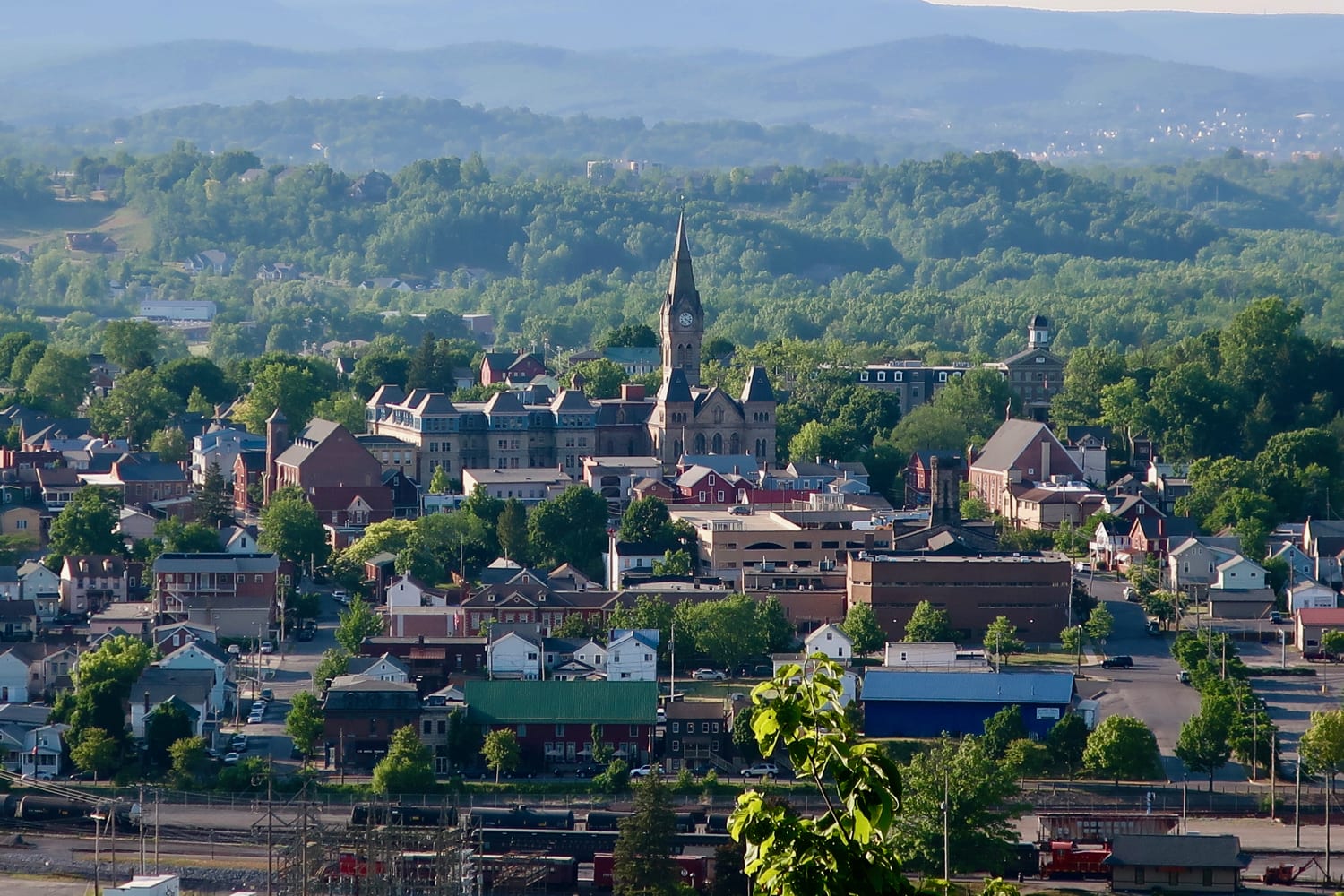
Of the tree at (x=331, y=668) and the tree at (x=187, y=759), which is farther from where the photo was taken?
the tree at (x=331, y=668)

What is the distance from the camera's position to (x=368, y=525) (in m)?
57.4

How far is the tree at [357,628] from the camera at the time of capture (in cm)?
4603

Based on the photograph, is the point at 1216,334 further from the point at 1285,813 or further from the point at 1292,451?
the point at 1285,813

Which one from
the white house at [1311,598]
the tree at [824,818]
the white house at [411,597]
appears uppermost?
the tree at [824,818]

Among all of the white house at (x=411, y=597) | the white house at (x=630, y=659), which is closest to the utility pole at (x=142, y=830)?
the white house at (x=630, y=659)

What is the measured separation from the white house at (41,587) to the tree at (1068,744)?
20.3m

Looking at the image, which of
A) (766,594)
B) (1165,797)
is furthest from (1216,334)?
(1165,797)

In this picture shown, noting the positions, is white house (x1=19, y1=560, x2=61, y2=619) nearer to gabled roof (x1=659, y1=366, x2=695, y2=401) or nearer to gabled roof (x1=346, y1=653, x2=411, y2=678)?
gabled roof (x1=346, y1=653, x2=411, y2=678)

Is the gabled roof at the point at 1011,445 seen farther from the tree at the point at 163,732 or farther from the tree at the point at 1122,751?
the tree at the point at 163,732

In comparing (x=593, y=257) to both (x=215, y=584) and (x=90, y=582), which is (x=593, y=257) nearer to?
(x=90, y=582)

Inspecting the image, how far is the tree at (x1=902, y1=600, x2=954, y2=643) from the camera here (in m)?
47.2

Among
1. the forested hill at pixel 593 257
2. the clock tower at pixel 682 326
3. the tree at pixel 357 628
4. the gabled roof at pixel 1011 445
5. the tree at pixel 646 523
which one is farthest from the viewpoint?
the forested hill at pixel 593 257

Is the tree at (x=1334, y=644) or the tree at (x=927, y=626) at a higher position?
the tree at (x=927, y=626)

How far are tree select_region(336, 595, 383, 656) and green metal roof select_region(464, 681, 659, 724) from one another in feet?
15.8
